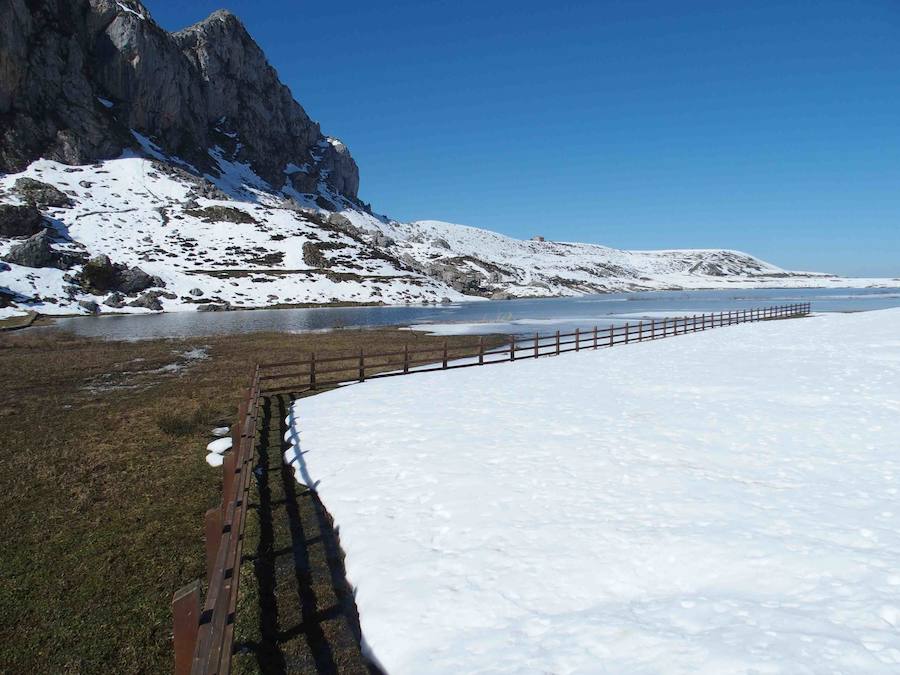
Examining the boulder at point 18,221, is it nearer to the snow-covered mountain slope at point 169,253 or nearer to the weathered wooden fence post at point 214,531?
the snow-covered mountain slope at point 169,253

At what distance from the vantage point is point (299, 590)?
23.2ft

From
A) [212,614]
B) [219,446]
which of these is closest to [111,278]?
[219,446]

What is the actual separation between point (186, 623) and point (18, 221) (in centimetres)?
11435

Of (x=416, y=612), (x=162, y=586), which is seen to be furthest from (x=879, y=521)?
(x=162, y=586)

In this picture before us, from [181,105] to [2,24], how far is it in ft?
195

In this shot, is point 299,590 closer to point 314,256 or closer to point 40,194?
point 314,256

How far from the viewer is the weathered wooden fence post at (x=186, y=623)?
339 centimetres

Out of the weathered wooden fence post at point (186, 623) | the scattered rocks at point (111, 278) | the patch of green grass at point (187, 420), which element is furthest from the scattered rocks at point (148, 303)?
the weathered wooden fence post at point (186, 623)

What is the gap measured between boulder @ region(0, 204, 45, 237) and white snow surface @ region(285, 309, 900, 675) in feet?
333

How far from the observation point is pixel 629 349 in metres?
32.2

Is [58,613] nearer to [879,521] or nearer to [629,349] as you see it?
[879,521]

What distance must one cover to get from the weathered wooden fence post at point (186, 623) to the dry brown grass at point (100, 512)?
2.55 meters

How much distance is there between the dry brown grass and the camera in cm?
607

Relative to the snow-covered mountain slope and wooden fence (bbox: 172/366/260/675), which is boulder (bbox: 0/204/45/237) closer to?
the snow-covered mountain slope
